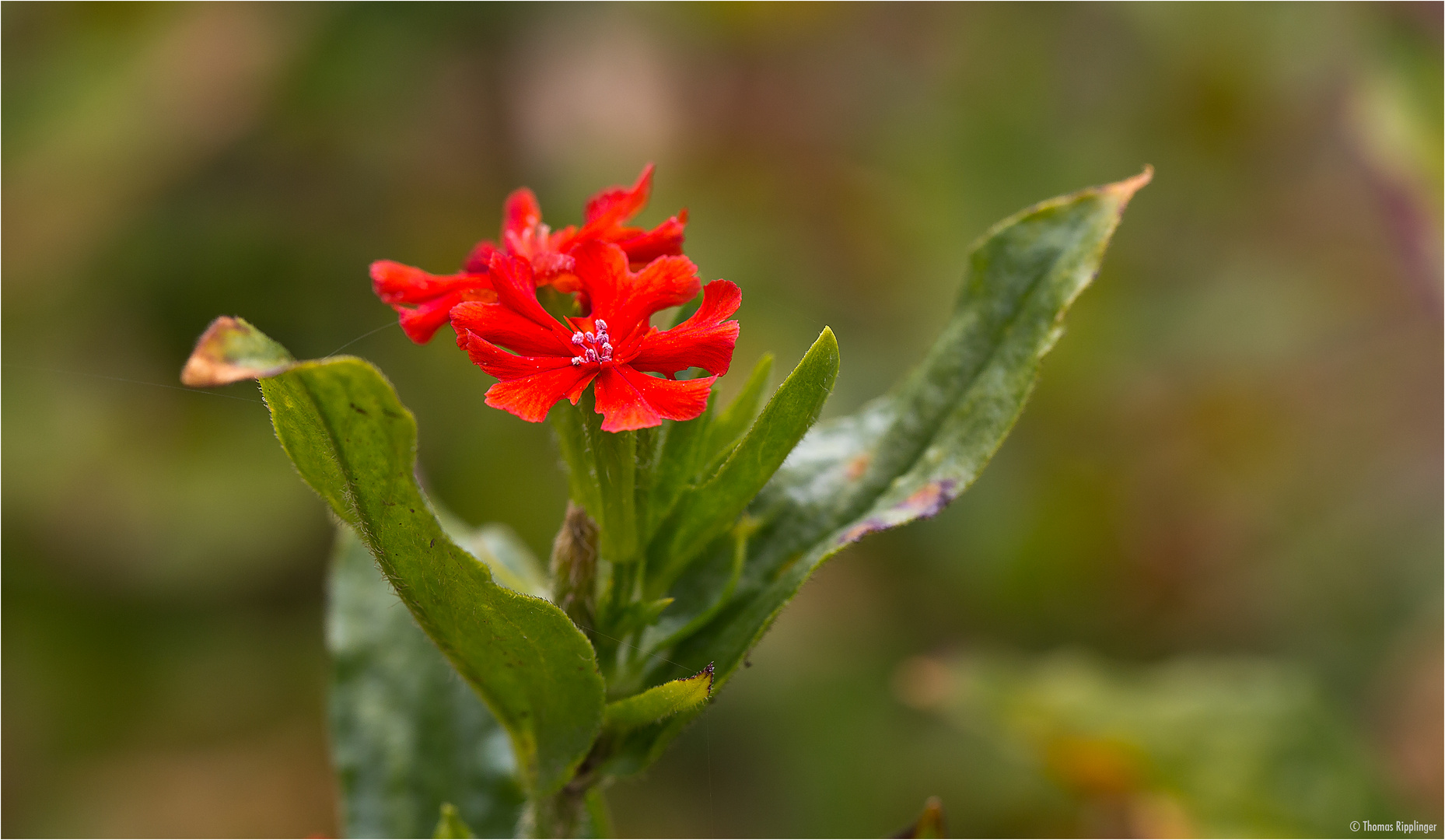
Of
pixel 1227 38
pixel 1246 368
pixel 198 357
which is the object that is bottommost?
pixel 198 357

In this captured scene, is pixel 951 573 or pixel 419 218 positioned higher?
pixel 419 218

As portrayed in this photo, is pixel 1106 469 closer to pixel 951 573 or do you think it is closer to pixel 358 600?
pixel 951 573

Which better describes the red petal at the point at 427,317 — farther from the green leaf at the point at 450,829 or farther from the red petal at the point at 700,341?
the green leaf at the point at 450,829

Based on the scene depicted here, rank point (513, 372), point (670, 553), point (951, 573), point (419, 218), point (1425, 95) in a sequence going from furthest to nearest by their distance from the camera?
1. point (419, 218)
2. point (951, 573)
3. point (1425, 95)
4. point (670, 553)
5. point (513, 372)

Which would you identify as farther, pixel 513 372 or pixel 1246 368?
pixel 1246 368

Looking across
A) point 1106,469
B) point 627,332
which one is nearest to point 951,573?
point 1106,469

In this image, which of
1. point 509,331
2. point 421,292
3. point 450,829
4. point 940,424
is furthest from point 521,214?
point 450,829

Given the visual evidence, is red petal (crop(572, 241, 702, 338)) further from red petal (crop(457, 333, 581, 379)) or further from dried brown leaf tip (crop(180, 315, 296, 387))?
dried brown leaf tip (crop(180, 315, 296, 387))

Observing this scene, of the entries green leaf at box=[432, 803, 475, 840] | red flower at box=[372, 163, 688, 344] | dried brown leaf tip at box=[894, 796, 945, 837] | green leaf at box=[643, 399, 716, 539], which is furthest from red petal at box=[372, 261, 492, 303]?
dried brown leaf tip at box=[894, 796, 945, 837]
